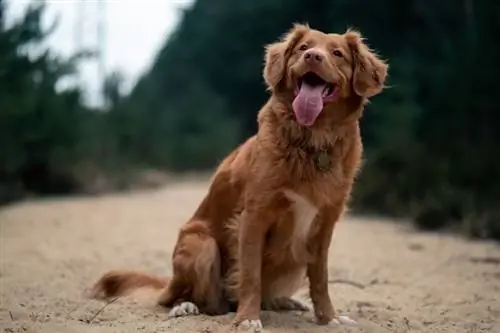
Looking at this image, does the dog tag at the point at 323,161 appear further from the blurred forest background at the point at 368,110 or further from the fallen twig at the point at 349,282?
the blurred forest background at the point at 368,110

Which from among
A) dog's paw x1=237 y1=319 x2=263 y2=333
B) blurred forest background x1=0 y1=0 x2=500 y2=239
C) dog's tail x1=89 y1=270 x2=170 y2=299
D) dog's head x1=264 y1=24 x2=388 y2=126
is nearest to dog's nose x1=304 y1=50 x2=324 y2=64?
dog's head x1=264 y1=24 x2=388 y2=126

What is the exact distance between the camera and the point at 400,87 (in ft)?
51.0

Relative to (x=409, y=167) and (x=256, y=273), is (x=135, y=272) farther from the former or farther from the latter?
(x=409, y=167)

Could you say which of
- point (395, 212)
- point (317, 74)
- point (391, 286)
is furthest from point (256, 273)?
point (395, 212)

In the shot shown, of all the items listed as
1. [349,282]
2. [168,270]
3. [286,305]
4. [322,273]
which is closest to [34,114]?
[168,270]

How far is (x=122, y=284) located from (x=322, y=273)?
1441 millimetres

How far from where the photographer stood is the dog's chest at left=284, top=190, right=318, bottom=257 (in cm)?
437

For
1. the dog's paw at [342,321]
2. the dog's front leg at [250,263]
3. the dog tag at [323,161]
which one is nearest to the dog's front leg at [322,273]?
the dog's paw at [342,321]

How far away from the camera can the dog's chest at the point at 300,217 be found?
437 centimetres

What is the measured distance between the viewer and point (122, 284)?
529cm

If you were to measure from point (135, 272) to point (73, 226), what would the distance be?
5.02 metres

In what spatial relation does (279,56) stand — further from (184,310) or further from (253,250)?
(184,310)

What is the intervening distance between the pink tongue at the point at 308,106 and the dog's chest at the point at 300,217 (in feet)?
1.37

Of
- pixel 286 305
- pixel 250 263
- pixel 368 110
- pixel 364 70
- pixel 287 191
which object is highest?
pixel 364 70
